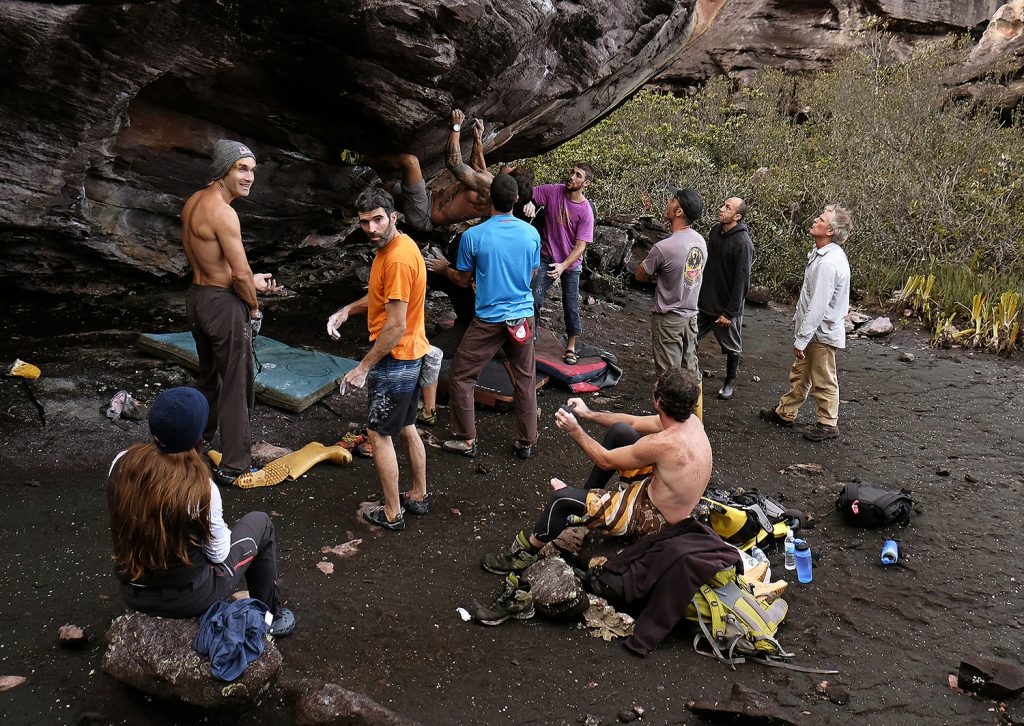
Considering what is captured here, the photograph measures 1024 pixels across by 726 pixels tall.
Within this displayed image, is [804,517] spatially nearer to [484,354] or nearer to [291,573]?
[484,354]

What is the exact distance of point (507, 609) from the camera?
13.8 ft

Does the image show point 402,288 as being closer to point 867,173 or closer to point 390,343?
point 390,343

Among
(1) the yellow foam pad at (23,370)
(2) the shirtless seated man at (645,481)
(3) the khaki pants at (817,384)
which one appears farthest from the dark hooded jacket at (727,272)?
(1) the yellow foam pad at (23,370)

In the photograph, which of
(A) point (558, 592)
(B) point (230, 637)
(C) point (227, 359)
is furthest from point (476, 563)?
(C) point (227, 359)

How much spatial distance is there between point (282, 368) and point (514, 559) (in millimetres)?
3109

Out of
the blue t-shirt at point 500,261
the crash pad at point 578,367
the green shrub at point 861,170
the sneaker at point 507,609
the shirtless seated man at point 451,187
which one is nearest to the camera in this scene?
the sneaker at point 507,609

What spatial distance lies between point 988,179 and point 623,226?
19.0 feet

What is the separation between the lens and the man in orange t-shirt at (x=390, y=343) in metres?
4.57

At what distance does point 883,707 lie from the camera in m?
3.78

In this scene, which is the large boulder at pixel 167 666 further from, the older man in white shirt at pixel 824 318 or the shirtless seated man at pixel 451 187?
the older man in white shirt at pixel 824 318

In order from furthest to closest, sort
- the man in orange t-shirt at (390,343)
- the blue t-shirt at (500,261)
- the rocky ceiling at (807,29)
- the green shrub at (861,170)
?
1. the rocky ceiling at (807,29)
2. the green shrub at (861,170)
3. the blue t-shirt at (500,261)
4. the man in orange t-shirt at (390,343)

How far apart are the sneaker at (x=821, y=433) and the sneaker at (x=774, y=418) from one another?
0.23 metres

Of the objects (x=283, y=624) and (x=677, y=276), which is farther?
(x=677, y=276)

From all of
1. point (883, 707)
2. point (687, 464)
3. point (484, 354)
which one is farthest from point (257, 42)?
point (883, 707)
